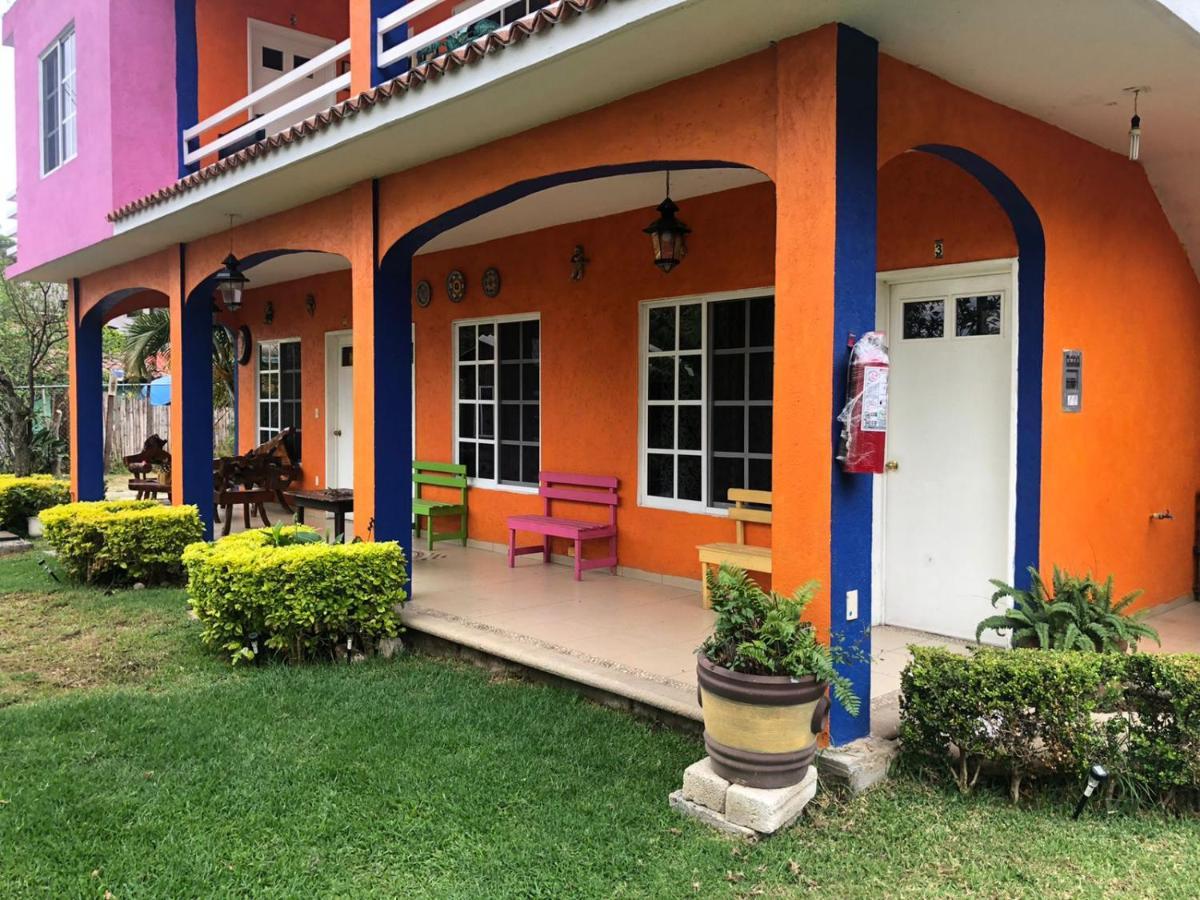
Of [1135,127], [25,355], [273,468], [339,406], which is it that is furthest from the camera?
[25,355]

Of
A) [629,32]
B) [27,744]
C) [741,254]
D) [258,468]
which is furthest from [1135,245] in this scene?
[258,468]

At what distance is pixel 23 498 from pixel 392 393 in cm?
711

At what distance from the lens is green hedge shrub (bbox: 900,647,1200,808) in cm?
348

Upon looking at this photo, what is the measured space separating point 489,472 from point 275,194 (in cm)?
332

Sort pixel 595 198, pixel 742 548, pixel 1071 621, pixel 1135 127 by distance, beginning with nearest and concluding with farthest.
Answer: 1. pixel 1071 621
2. pixel 1135 127
3. pixel 742 548
4. pixel 595 198

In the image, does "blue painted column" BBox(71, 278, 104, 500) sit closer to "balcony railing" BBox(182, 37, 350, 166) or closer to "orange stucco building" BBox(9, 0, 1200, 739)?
"orange stucco building" BBox(9, 0, 1200, 739)

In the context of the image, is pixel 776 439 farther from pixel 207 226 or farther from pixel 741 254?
pixel 207 226

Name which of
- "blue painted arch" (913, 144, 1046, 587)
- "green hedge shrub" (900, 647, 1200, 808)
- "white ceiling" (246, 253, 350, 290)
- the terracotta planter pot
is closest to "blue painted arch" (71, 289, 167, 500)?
"white ceiling" (246, 253, 350, 290)

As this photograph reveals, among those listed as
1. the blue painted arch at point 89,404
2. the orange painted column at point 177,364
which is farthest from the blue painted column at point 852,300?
the blue painted arch at point 89,404

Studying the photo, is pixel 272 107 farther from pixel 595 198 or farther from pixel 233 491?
pixel 595 198

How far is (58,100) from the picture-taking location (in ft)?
34.3

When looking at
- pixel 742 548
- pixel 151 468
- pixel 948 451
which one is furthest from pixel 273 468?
pixel 948 451

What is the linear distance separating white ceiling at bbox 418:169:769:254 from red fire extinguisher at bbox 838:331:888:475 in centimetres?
237

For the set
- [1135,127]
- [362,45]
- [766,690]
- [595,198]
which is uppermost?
[362,45]
